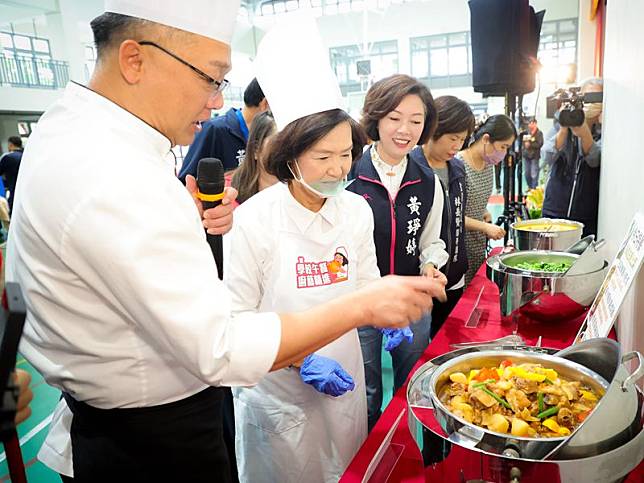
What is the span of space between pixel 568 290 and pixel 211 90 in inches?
41.9

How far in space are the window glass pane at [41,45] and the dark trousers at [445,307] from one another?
9.03m

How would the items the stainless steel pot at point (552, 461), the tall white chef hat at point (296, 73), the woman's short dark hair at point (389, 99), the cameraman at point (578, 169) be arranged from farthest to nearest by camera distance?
the cameraman at point (578, 169), the woman's short dark hair at point (389, 99), the tall white chef hat at point (296, 73), the stainless steel pot at point (552, 461)

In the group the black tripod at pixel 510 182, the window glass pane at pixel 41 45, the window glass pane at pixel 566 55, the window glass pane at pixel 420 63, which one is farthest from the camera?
the window glass pane at pixel 420 63

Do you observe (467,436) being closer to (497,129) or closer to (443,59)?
(497,129)

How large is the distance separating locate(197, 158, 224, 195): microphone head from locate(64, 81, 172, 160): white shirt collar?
0.31 meters

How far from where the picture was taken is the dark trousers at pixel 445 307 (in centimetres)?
215

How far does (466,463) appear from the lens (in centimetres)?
73

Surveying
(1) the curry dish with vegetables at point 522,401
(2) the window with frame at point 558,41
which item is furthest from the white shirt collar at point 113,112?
(2) the window with frame at point 558,41

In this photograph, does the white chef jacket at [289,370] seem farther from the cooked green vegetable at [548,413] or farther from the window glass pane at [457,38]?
the window glass pane at [457,38]

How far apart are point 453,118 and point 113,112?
1651 millimetres

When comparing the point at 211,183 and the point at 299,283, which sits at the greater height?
the point at 211,183

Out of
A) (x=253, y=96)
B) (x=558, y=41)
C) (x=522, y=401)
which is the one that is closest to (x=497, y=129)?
(x=253, y=96)

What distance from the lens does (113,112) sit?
767 mm

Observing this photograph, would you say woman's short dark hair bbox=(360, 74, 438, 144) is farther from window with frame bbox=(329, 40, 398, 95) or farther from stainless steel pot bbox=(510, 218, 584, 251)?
window with frame bbox=(329, 40, 398, 95)
